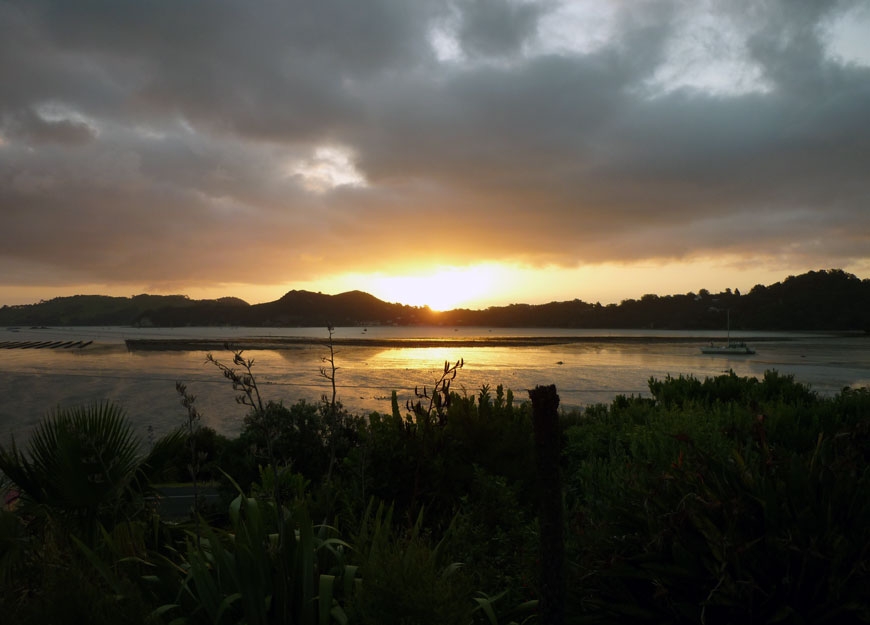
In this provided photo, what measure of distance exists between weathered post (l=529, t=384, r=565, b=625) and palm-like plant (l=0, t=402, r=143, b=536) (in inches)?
140

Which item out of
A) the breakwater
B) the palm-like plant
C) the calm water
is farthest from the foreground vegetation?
the breakwater

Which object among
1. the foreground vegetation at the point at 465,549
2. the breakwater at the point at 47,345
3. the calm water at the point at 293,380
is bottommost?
the calm water at the point at 293,380

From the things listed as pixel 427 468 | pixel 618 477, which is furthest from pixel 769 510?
pixel 427 468

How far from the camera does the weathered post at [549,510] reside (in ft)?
10.4

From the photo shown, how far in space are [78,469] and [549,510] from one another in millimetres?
4041

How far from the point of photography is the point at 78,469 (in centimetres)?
513

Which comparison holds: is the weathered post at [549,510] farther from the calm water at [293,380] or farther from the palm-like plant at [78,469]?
the calm water at [293,380]

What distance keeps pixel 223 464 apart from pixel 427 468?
5.17 metres

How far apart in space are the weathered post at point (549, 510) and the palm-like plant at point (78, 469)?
3559 mm

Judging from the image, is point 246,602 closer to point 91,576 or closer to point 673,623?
point 91,576

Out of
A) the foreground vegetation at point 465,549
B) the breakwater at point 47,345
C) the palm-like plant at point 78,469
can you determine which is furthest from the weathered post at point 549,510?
the breakwater at point 47,345

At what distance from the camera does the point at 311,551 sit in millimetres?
3709

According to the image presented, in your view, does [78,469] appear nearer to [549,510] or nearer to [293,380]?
[549,510]

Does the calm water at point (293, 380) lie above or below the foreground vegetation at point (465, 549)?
below
